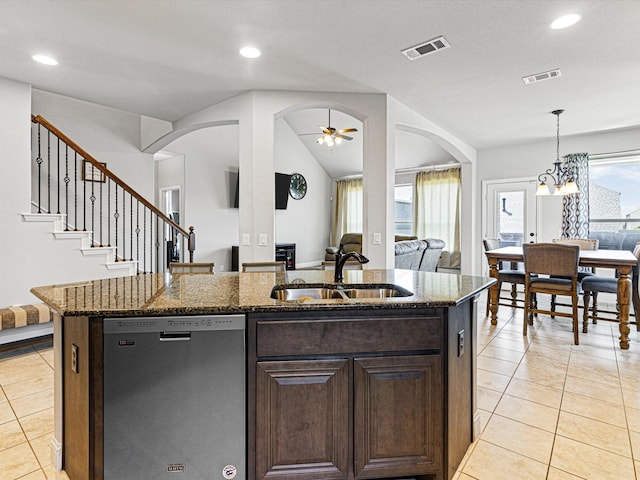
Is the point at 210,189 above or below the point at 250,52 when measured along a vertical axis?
below

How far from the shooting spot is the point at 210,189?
284 inches

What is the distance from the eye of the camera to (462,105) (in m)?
4.41

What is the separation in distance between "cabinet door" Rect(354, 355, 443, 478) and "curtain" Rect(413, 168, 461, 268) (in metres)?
6.63

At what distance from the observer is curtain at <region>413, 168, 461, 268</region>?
793 cm

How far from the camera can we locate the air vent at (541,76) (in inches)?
136

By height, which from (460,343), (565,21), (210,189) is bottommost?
(460,343)

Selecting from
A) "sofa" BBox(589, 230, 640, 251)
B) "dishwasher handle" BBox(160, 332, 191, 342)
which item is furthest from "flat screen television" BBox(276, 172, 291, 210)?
"dishwasher handle" BBox(160, 332, 191, 342)

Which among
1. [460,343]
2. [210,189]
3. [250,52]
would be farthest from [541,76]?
[210,189]

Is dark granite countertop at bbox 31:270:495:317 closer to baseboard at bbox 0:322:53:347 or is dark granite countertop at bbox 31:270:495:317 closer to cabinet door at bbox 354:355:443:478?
cabinet door at bbox 354:355:443:478

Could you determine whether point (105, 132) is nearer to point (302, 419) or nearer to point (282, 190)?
point (282, 190)

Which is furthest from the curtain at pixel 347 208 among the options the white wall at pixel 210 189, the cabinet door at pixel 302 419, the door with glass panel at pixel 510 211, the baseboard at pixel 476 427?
the cabinet door at pixel 302 419

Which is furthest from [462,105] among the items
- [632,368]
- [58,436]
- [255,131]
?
[58,436]

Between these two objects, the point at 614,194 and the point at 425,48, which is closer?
the point at 425,48

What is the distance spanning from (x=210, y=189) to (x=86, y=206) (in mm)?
2521
